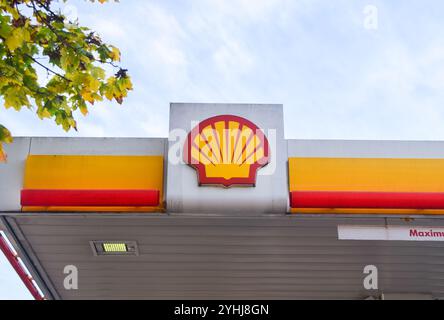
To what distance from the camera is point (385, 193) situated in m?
7.96

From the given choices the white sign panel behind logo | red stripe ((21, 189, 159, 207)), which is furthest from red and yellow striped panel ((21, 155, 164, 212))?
the white sign panel behind logo

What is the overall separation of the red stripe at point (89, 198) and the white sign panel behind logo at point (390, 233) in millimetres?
2938

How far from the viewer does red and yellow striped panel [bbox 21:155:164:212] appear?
791 centimetres

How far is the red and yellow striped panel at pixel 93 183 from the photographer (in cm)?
791

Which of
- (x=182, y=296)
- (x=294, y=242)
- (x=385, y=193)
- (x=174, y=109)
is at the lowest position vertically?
(x=182, y=296)

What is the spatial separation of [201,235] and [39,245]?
2.82 m

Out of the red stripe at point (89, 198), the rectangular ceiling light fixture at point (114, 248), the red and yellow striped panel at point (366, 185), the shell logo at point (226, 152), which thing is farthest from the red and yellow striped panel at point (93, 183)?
the red and yellow striped panel at point (366, 185)

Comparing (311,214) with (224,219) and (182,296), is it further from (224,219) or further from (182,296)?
(182,296)

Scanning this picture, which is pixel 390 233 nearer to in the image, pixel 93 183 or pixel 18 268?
pixel 93 183

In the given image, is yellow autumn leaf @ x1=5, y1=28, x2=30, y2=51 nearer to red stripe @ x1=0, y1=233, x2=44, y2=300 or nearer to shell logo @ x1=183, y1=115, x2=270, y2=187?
shell logo @ x1=183, y1=115, x2=270, y2=187

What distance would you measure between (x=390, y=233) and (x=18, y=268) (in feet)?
21.2

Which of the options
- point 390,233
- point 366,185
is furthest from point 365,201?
point 390,233

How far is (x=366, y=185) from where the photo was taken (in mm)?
8102

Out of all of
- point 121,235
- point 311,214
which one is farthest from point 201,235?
point 311,214
